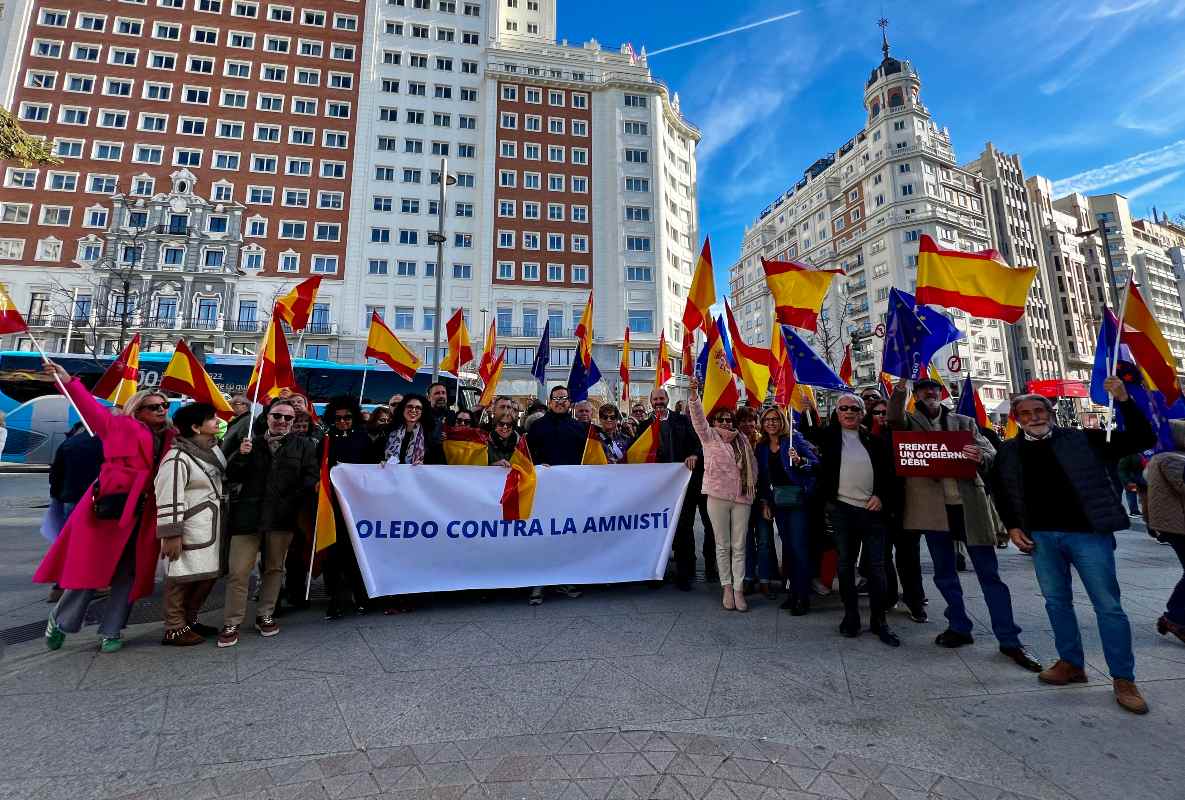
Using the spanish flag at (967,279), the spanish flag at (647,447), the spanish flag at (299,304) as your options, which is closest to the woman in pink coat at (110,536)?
the spanish flag at (299,304)

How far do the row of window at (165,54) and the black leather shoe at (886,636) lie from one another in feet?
202

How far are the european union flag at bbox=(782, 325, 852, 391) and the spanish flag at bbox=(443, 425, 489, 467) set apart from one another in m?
3.60

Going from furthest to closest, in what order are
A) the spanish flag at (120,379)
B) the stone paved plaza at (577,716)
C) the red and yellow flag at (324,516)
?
the spanish flag at (120,379) < the red and yellow flag at (324,516) < the stone paved plaza at (577,716)

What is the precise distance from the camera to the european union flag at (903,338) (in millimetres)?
5359

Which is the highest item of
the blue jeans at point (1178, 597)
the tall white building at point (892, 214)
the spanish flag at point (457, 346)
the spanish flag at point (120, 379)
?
the tall white building at point (892, 214)

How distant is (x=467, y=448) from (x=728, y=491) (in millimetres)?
2834

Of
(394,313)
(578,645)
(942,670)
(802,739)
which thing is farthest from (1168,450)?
(394,313)

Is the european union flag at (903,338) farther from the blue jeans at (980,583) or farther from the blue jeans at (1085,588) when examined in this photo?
the blue jeans at (1085,588)

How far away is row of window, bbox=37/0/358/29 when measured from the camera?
44.7 meters

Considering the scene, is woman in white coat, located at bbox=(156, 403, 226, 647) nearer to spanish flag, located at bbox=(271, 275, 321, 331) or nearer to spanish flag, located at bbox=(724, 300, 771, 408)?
spanish flag, located at bbox=(271, 275, 321, 331)

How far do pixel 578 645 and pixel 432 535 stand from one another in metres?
1.94

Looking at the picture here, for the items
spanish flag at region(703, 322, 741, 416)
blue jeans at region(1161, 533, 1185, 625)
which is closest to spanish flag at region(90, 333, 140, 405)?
spanish flag at region(703, 322, 741, 416)

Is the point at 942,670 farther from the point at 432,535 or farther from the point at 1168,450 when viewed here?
the point at 432,535

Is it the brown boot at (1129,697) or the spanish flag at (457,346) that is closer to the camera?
the brown boot at (1129,697)
